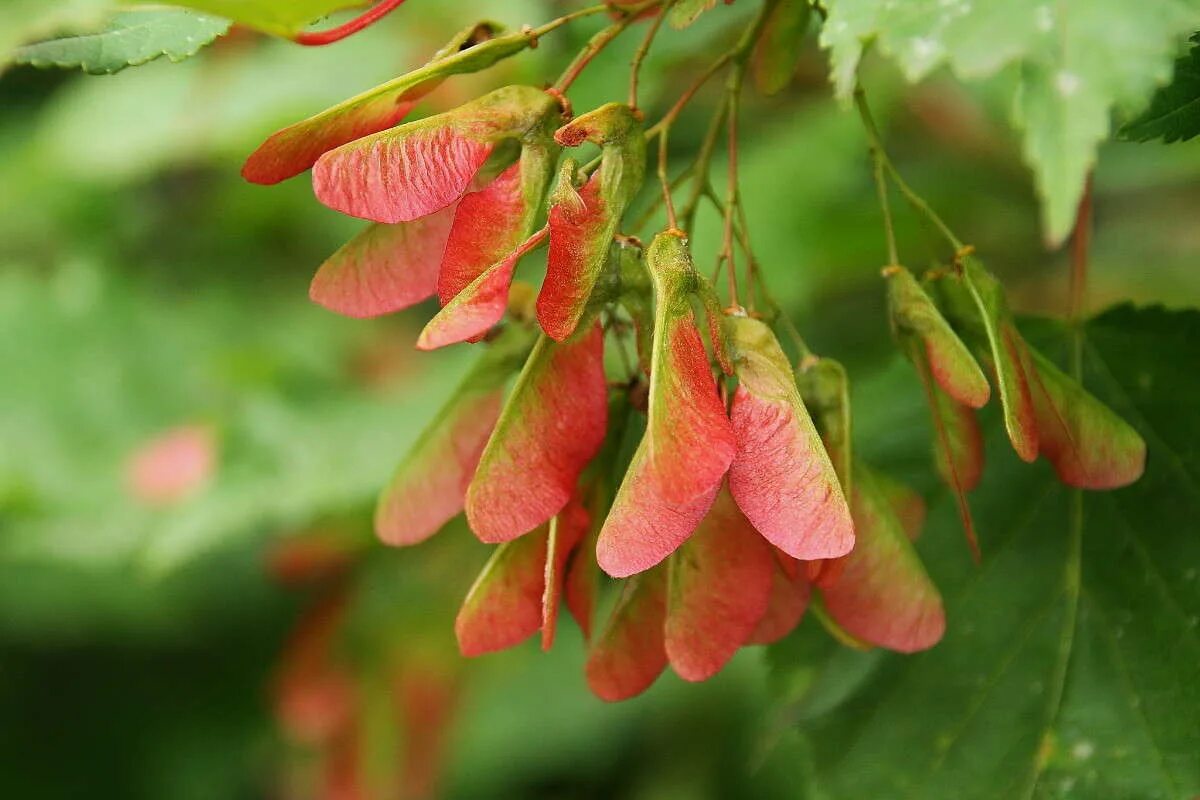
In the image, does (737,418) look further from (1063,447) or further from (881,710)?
(881,710)

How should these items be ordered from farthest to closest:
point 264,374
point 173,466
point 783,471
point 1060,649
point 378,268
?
point 264,374, point 173,466, point 1060,649, point 378,268, point 783,471

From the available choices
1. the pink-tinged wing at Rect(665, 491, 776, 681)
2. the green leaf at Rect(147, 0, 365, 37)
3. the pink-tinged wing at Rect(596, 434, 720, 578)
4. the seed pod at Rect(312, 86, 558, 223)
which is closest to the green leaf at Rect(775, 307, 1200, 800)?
the pink-tinged wing at Rect(665, 491, 776, 681)

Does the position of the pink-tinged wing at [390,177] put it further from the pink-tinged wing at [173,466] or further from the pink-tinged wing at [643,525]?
the pink-tinged wing at [173,466]

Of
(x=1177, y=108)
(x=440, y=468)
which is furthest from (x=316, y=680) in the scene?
(x=1177, y=108)

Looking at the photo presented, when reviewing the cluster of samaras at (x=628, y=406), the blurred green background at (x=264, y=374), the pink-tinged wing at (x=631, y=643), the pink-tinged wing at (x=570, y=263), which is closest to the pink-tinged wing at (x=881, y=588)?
the cluster of samaras at (x=628, y=406)

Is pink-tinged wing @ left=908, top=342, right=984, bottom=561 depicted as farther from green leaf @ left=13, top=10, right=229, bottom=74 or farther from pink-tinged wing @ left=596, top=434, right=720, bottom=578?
green leaf @ left=13, top=10, right=229, bottom=74

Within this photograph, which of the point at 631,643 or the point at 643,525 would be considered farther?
the point at 631,643

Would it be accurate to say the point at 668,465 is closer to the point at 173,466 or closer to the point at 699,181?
the point at 699,181
